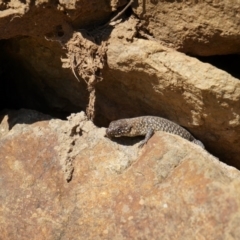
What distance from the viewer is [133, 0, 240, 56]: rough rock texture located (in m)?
4.18

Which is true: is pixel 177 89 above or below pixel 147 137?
above

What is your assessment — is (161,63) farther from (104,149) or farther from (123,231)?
(123,231)

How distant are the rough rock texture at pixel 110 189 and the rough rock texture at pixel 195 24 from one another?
41.7 inches

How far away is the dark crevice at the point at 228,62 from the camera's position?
491 centimetres

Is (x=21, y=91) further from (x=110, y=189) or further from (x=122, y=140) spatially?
(x=110, y=189)

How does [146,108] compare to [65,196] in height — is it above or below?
above

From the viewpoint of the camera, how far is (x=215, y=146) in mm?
4977

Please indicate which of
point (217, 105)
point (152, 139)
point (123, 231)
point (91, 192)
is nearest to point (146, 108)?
point (152, 139)

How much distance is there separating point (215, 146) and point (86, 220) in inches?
75.2

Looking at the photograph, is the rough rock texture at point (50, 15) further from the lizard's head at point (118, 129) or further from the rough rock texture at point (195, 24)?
the lizard's head at point (118, 129)

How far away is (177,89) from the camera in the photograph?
4.49 meters

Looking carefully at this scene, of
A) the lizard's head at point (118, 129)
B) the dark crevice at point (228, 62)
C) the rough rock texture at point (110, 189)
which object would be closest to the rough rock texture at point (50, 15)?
the rough rock texture at point (110, 189)

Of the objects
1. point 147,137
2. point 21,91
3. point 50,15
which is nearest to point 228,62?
point 147,137

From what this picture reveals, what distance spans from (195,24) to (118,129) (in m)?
1.41
